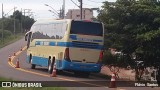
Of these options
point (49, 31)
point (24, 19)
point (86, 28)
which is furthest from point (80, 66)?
point (24, 19)

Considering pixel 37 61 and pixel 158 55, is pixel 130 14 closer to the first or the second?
pixel 158 55

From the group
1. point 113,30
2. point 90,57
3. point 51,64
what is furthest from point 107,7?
point 51,64

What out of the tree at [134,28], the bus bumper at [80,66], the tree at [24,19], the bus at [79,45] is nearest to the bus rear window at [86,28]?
the bus at [79,45]

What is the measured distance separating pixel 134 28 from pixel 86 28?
2.71 meters

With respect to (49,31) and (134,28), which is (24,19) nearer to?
(49,31)

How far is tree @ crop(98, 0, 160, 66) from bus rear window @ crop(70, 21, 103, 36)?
467 mm

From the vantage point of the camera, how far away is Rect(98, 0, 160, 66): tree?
69.8 feet

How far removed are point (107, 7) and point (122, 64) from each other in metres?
3.20

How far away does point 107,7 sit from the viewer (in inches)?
919

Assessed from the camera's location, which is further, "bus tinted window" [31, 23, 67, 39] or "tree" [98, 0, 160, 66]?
"bus tinted window" [31, 23, 67, 39]

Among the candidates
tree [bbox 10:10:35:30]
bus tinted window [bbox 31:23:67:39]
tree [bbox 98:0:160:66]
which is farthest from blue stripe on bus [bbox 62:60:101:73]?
tree [bbox 10:10:35:30]

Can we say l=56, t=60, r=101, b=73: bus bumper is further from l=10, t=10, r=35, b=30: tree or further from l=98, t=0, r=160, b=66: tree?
l=10, t=10, r=35, b=30: tree

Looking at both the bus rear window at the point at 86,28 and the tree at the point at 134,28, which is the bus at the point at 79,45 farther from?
the tree at the point at 134,28

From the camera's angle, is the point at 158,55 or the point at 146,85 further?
the point at 158,55
